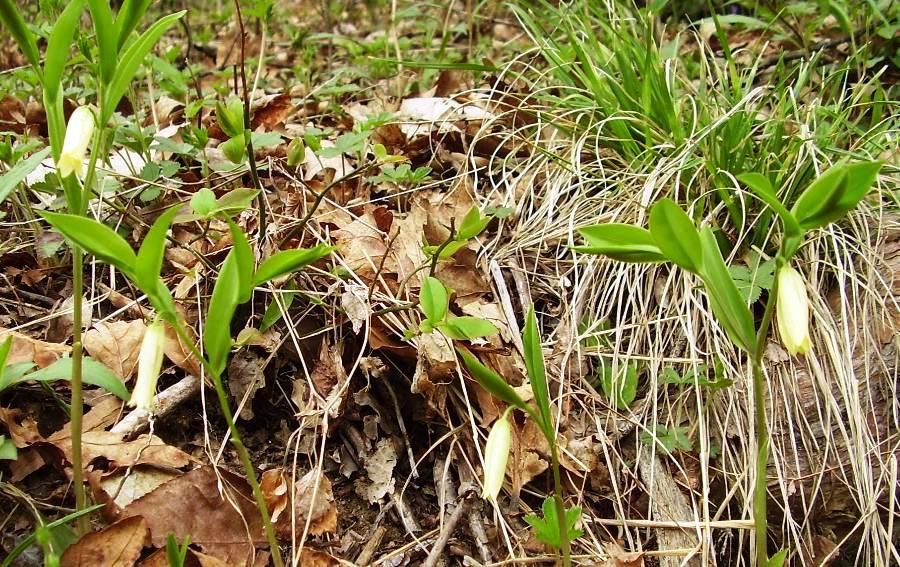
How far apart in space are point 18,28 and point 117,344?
72cm

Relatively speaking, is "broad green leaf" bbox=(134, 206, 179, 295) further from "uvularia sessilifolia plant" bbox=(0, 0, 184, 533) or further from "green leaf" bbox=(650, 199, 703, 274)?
"green leaf" bbox=(650, 199, 703, 274)

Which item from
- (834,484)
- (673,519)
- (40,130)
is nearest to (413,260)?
(673,519)

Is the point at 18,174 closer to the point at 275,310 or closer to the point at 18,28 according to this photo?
the point at 18,28

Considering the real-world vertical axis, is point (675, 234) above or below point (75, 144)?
below

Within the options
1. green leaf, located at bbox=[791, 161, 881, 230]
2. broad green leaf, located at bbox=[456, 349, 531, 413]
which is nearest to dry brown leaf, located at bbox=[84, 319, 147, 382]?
broad green leaf, located at bbox=[456, 349, 531, 413]

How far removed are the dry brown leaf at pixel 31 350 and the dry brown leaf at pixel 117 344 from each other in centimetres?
6

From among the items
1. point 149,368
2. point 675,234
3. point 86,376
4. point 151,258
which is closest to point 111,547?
point 86,376

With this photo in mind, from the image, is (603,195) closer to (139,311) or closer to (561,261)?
(561,261)

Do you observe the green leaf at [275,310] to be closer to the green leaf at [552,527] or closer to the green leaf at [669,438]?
the green leaf at [552,527]

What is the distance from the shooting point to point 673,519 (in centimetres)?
154

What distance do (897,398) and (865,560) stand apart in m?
0.36

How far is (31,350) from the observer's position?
150cm

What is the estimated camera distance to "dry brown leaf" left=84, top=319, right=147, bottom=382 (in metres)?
1.55

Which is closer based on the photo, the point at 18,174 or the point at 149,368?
the point at 149,368
